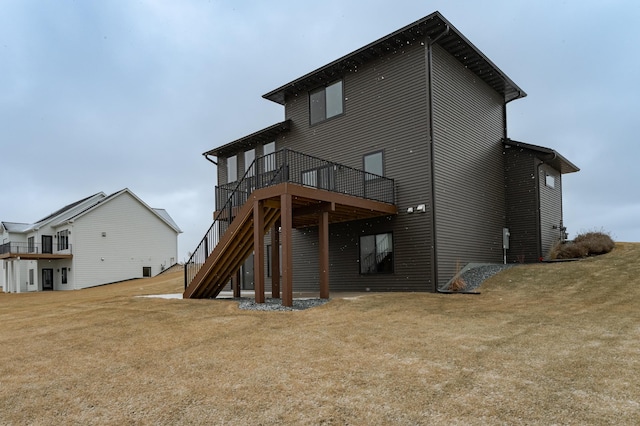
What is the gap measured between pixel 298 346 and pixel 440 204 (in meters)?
8.68

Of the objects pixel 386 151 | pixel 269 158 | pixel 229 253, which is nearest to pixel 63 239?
pixel 269 158

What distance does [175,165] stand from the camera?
105 ft

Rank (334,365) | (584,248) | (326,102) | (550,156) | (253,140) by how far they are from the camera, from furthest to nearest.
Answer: (253,140) → (326,102) → (550,156) → (584,248) → (334,365)

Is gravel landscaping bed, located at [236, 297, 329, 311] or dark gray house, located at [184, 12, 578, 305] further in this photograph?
dark gray house, located at [184, 12, 578, 305]

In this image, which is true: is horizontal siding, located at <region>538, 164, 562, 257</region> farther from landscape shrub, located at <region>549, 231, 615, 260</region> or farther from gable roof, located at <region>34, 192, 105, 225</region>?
gable roof, located at <region>34, 192, 105, 225</region>

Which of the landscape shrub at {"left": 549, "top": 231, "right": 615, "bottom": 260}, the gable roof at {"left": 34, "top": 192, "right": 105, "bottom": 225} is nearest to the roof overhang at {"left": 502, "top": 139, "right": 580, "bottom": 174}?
the landscape shrub at {"left": 549, "top": 231, "right": 615, "bottom": 260}

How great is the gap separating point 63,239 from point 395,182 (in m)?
29.8

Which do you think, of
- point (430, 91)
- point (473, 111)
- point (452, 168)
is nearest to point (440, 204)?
point (452, 168)

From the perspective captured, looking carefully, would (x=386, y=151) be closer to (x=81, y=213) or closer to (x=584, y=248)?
(x=584, y=248)

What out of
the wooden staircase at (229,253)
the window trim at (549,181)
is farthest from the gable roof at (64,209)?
the window trim at (549,181)

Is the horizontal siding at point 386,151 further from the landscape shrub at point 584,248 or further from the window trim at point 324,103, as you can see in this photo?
the landscape shrub at point 584,248

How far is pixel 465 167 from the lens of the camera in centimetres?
1534

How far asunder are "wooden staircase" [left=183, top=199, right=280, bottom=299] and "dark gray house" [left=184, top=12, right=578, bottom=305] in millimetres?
43

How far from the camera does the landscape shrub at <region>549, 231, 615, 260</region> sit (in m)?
16.0
